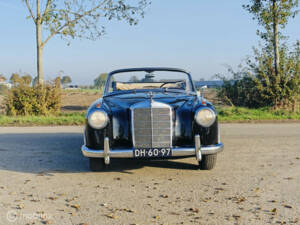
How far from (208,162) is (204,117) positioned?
75 cm

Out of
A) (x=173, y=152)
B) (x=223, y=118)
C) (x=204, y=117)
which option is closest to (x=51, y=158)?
(x=173, y=152)

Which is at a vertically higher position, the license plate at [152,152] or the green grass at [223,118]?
the license plate at [152,152]

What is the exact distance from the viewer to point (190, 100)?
5305 millimetres

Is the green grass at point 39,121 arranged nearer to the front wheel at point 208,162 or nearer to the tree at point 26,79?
the tree at point 26,79

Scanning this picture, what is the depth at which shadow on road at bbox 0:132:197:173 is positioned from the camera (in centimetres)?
569

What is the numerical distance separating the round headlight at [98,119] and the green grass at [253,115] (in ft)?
27.4

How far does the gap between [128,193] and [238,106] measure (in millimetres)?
11977

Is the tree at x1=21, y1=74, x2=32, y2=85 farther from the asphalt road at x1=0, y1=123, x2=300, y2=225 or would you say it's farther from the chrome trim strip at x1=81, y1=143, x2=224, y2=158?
the chrome trim strip at x1=81, y1=143, x2=224, y2=158

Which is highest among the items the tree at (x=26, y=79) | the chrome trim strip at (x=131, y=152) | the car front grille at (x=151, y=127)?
the tree at (x=26, y=79)

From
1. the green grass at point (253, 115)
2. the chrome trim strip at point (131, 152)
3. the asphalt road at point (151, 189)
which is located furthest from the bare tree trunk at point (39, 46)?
the chrome trim strip at point (131, 152)

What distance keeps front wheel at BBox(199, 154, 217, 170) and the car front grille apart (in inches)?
27.4

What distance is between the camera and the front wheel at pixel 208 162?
5293 mm

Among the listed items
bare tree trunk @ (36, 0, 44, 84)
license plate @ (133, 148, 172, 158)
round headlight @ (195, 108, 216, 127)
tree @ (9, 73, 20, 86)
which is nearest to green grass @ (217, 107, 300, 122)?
bare tree trunk @ (36, 0, 44, 84)

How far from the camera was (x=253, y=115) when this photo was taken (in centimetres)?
1339
